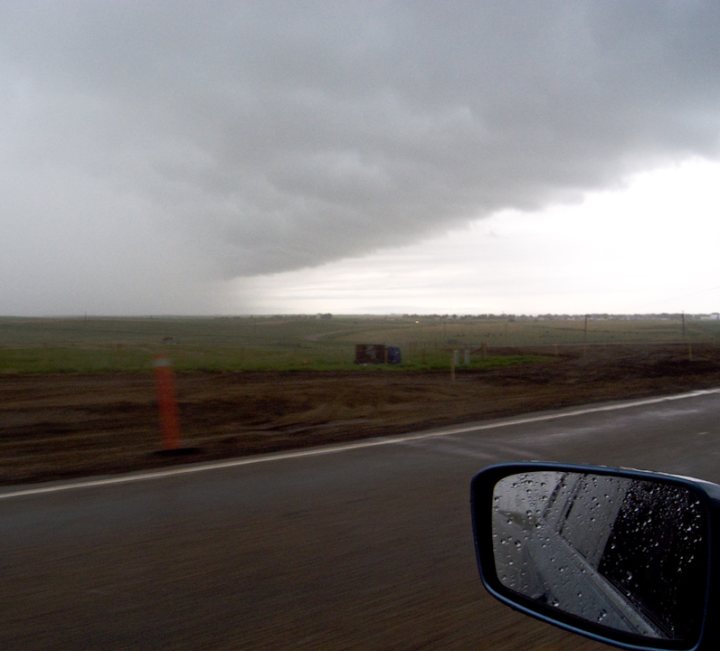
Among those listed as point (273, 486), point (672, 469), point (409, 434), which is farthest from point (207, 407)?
point (672, 469)

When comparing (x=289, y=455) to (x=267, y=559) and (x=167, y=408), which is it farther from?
(x=267, y=559)

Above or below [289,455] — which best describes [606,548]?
above

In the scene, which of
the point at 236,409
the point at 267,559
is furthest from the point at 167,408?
the point at 236,409

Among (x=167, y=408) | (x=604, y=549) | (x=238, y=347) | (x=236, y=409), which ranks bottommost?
(x=238, y=347)

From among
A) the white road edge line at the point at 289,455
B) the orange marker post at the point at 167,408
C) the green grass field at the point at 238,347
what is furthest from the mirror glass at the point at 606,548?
the green grass field at the point at 238,347

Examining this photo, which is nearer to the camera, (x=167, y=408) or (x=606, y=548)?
(x=606, y=548)

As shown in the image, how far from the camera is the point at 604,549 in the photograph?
2.14 m

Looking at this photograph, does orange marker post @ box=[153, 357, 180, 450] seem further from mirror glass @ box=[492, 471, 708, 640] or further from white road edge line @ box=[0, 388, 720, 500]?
mirror glass @ box=[492, 471, 708, 640]

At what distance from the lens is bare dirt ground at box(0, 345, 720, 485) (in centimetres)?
906

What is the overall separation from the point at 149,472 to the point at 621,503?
6457mm

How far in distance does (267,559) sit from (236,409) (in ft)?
36.1

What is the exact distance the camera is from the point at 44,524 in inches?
203

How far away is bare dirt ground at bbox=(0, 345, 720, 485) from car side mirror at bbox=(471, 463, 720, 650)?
628cm

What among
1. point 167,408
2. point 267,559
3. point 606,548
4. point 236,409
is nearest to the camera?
point 606,548
